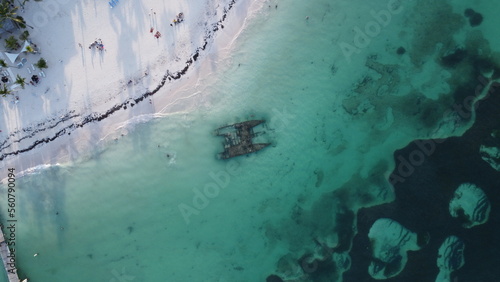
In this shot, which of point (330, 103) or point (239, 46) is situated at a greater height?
point (239, 46)

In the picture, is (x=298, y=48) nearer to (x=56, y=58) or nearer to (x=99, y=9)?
(x=99, y=9)

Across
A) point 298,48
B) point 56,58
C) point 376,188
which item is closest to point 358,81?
point 298,48

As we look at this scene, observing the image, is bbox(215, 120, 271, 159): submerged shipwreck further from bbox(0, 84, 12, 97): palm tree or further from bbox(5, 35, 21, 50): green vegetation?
bbox(5, 35, 21, 50): green vegetation

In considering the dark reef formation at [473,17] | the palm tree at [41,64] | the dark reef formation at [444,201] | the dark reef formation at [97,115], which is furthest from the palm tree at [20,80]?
the dark reef formation at [473,17]

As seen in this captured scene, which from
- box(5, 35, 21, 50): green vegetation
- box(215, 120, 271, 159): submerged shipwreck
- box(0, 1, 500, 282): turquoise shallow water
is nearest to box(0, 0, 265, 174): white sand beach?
box(5, 35, 21, 50): green vegetation

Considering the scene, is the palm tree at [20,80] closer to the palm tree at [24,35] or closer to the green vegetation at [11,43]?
the green vegetation at [11,43]

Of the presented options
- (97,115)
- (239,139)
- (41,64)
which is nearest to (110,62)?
(97,115)

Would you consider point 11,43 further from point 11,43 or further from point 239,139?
point 239,139
